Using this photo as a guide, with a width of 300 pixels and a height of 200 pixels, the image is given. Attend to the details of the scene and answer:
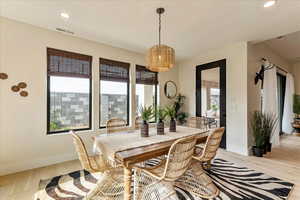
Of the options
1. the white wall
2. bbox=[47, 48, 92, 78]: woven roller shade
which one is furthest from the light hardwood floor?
bbox=[47, 48, 92, 78]: woven roller shade

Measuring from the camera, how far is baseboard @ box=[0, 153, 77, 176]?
104 inches

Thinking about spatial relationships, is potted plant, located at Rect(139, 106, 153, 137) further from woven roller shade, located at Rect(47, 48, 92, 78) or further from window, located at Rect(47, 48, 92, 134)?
woven roller shade, located at Rect(47, 48, 92, 78)

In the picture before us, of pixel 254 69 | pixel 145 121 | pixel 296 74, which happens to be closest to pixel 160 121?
pixel 145 121

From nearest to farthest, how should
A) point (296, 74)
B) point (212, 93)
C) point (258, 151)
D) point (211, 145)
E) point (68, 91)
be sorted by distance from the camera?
point (211, 145)
point (68, 91)
point (258, 151)
point (212, 93)
point (296, 74)

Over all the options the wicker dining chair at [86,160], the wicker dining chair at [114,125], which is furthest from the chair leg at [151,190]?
the wicker dining chair at [114,125]

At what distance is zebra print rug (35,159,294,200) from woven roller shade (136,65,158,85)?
2.81 m

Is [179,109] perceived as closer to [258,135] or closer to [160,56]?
[258,135]

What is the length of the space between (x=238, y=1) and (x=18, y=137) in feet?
14.1

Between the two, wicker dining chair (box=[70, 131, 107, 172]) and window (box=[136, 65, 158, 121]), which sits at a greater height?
window (box=[136, 65, 158, 121])

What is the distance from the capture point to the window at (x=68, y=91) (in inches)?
126

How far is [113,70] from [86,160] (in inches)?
106

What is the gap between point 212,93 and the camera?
4.46m

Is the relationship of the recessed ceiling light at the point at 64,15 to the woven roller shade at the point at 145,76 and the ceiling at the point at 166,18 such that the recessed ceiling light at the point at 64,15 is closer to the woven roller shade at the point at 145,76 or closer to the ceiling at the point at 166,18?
the ceiling at the point at 166,18

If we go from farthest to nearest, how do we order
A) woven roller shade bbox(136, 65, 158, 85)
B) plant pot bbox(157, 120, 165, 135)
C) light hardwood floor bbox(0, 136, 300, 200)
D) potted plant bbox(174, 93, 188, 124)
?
potted plant bbox(174, 93, 188, 124) < woven roller shade bbox(136, 65, 158, 85) < plant pot bbox(157, 120, 165, 135) < light hardwood floor bbox(0, 136, 300, 200)
